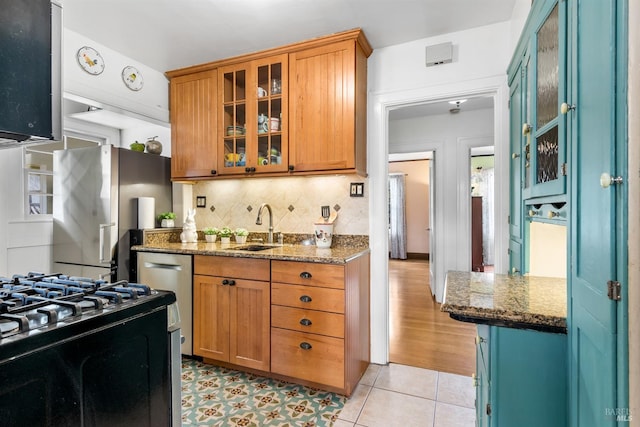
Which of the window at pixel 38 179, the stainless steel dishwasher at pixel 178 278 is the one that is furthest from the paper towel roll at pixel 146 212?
the window at pixel 38 179

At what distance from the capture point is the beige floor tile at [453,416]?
1.88 meters

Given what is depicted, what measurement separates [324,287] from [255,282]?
530 mm

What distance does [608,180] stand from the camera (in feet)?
2.37

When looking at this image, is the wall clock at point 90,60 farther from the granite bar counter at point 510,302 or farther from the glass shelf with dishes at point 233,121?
the granite bar counter at point 510,302

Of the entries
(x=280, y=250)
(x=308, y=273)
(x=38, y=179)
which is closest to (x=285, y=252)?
Result: (x=280, y=250)

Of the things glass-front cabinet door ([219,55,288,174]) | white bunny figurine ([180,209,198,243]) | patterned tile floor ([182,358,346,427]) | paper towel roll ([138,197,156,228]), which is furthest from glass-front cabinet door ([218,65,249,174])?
patterned tile floor ([182,358,346,427])

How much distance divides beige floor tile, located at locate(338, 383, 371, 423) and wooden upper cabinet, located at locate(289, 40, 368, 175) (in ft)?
5.14

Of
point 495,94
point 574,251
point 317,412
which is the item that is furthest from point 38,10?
point 495,94

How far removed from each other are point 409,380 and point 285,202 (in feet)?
5.80

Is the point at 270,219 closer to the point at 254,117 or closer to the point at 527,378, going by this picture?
the point at 254,117

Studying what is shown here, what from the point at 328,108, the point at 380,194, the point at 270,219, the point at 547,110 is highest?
the point at 328,108

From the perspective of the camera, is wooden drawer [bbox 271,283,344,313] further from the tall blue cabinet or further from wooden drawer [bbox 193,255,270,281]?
the tall blue cabinet

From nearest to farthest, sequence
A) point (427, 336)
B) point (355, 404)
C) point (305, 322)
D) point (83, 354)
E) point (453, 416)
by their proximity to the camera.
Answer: point (83, 354)
point (453, 416)
point (355, 404)
point (305, 322)
point (427, 336)

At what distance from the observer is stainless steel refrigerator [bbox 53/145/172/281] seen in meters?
2.66
